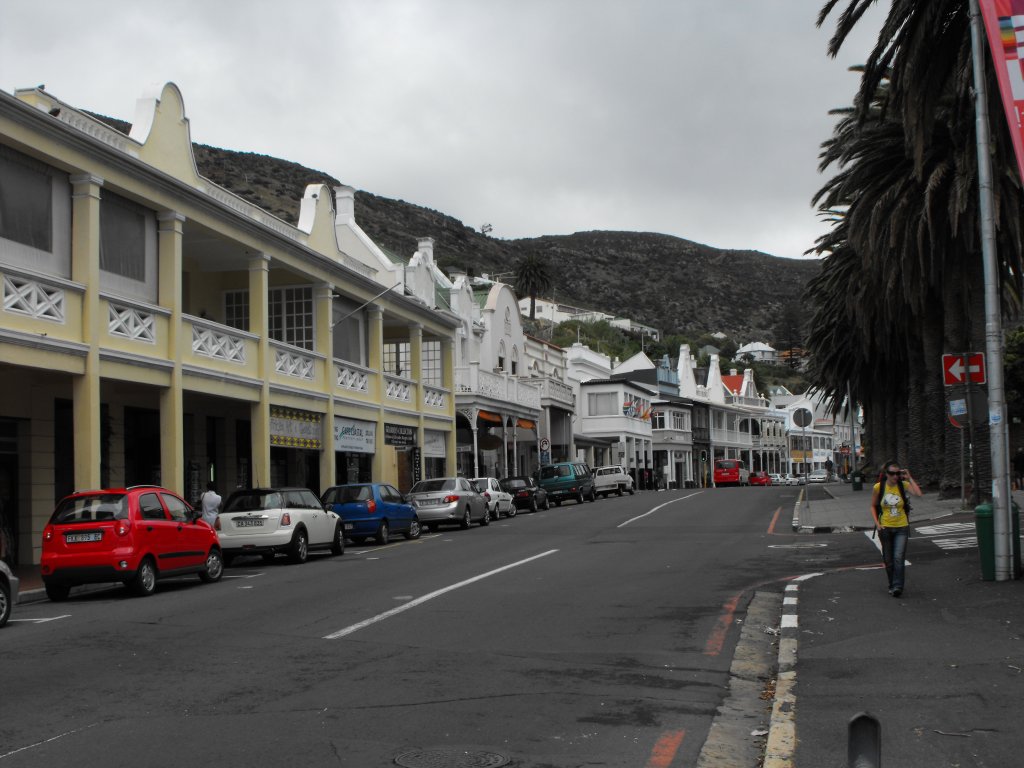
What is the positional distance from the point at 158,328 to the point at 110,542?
8052 millimetres

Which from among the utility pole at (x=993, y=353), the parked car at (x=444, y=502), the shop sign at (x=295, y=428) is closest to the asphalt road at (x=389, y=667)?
the utility pole at (x=993, y=353)

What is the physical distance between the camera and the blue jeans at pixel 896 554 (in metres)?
12.9

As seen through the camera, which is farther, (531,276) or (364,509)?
(531,276)

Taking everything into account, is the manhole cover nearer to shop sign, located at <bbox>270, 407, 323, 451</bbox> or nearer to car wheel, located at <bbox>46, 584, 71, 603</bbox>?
Result: car wheel, located at <bbox>46, 584, 71, 603</bbox>

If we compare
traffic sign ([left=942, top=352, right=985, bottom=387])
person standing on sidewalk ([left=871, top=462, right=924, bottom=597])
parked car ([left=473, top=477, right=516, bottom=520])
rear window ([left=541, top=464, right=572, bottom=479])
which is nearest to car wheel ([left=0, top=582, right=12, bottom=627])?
person standing on sidewalk ([left=871, top=462, right=924, bottom=597])

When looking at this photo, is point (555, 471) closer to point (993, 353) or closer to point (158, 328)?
point (158, 328)

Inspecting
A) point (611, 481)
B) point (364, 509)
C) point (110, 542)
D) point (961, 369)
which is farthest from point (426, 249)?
point (110, 542)

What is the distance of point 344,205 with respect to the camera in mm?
43625

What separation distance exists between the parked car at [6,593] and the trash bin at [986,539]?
11.7 metres

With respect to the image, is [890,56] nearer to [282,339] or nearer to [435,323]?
[282,339]

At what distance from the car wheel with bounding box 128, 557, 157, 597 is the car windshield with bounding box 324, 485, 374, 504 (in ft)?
31.8

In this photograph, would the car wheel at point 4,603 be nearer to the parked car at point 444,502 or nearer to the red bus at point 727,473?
the parked car at point 444,502

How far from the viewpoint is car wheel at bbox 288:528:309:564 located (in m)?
20.9

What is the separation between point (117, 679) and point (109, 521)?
6.97 m
